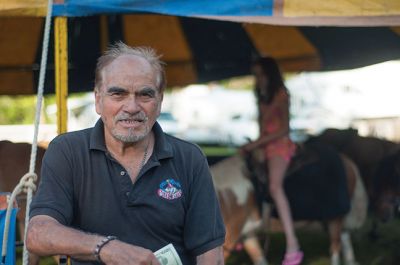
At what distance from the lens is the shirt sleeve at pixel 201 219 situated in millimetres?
2918

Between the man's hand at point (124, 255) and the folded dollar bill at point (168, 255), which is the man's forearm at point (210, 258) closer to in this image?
the folded dollar bill at point (168, 255)

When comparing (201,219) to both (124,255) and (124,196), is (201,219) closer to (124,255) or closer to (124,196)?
(124,196)

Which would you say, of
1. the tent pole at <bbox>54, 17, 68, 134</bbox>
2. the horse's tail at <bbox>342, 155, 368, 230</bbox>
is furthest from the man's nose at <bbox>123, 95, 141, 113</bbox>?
the horse's tail at <bbox>342, 155, 368, 230</bbox>

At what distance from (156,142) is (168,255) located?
1.38 ft

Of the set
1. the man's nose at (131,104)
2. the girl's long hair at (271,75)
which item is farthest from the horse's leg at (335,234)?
the man's nose at (131,104)

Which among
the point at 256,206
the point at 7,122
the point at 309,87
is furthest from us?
the point at 7,122

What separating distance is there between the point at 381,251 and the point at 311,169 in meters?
1.65

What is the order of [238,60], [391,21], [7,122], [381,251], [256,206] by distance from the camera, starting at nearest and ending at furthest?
1. [391,21]
2. [256,206]
3. [381,251]
4. [238,60]
5. [7,122]

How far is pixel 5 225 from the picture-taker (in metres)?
3.65

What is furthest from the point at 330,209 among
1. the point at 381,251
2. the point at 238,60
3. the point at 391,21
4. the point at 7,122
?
the point at 7,122

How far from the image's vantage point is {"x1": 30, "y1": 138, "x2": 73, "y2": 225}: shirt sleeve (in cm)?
274

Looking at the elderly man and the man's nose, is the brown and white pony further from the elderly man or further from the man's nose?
the man's nose

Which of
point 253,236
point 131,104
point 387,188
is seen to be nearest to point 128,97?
point 131,104

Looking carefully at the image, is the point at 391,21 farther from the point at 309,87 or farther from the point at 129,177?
the point at 309,87
